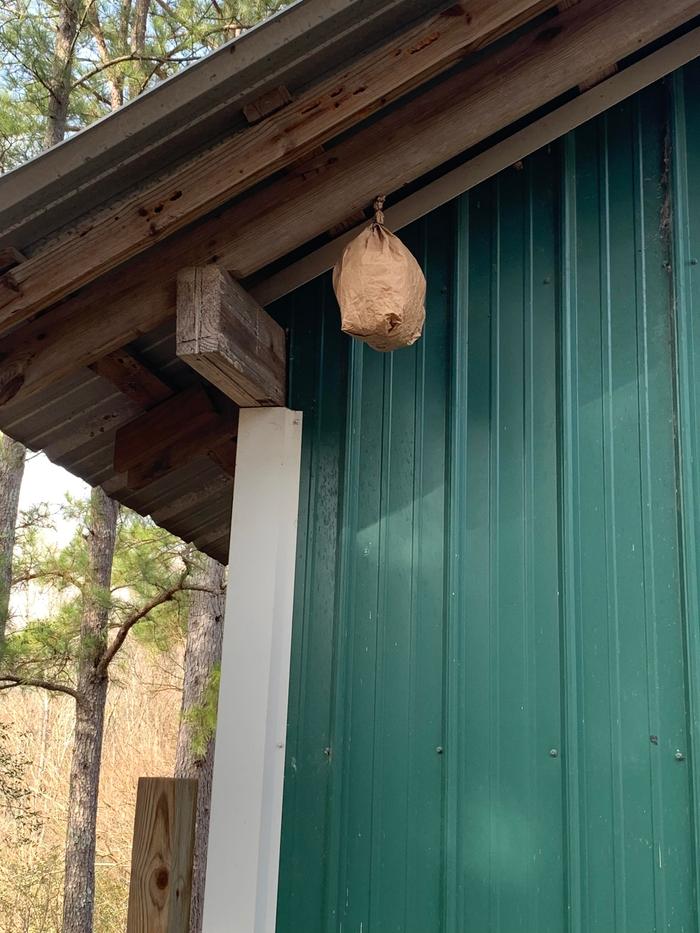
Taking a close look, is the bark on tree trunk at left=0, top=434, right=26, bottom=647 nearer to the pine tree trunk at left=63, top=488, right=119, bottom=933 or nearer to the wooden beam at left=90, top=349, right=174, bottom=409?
the pine tree trunk at left=63, top=488, right=119, bottom=933

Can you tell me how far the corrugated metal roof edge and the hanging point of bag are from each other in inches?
15.2

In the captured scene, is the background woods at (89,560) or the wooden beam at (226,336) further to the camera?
the background woods at (89,560)

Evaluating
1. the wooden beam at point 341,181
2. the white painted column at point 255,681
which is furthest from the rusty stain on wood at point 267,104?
the white painted column at point 255,681

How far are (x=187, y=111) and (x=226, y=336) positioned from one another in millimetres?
530

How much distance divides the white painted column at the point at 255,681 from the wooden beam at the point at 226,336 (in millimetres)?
175

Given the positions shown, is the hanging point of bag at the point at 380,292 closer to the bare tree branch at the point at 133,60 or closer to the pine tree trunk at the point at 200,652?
the pine tree trunk at the point at 200,652

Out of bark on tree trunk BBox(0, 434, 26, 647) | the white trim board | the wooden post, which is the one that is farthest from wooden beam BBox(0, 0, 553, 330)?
bark on tree trunk BBox(0, 434, 26, 647)

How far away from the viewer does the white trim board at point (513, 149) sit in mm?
2824

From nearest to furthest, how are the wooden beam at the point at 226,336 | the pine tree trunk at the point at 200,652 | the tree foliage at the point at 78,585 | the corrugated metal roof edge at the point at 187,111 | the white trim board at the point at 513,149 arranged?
1. the corrugated metal roof edge at the point at 187,111
2. the wooden beam at the point at 226,336
3. the white trim board at the point at 513,149
4. the tree foliage at the point at 78,585
5. the pine tree trunk at the point at 200,652

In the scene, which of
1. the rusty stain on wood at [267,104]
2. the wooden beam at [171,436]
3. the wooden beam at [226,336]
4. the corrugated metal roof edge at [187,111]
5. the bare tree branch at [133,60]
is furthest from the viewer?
the bare tree branch at [133,60]

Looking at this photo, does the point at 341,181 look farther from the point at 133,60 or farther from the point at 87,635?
the point at 133,60

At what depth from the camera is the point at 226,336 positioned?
241 cm

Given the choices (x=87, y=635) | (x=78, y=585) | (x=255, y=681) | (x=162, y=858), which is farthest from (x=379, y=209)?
(x=78, y=585)

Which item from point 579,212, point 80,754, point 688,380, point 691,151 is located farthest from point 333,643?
point 80,754
